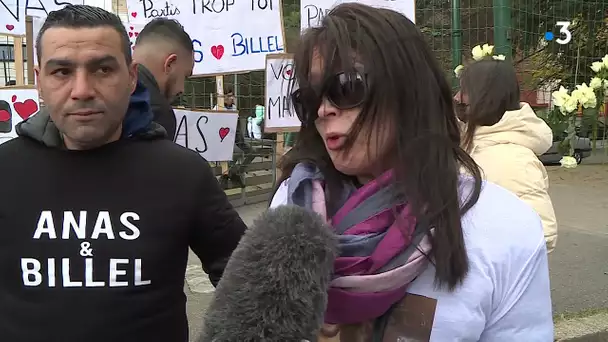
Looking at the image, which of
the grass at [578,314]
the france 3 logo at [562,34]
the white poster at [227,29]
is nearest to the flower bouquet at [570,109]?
the grass at [578,314]

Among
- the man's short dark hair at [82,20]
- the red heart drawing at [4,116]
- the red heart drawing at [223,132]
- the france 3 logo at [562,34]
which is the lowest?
the red heart drawing at [223,132]

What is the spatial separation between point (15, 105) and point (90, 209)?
9.04 feet

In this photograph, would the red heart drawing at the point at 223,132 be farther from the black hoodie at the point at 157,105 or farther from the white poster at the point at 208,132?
the black hoodie at the point at 157,105

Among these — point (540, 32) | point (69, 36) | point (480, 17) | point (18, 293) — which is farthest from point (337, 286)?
point (540, 32)

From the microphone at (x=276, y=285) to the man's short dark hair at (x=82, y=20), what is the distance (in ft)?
3.20

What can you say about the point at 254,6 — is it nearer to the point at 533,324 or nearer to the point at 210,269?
the point at 210,269

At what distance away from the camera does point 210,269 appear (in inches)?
79.5

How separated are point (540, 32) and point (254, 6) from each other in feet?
20.6

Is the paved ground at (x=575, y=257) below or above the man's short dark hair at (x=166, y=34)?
below

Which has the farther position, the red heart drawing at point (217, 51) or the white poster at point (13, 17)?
the red heart drawing at point (217, 51)

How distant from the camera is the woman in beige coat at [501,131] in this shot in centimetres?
294

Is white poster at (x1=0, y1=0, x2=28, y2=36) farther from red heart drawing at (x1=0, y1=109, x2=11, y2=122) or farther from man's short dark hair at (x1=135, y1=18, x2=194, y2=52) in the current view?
man's short dark hair at (x1=135, y1=18, x2=194, y2=52)

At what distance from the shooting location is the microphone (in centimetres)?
104

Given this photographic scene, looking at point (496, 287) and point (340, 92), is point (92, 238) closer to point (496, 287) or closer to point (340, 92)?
point (340, 92)
